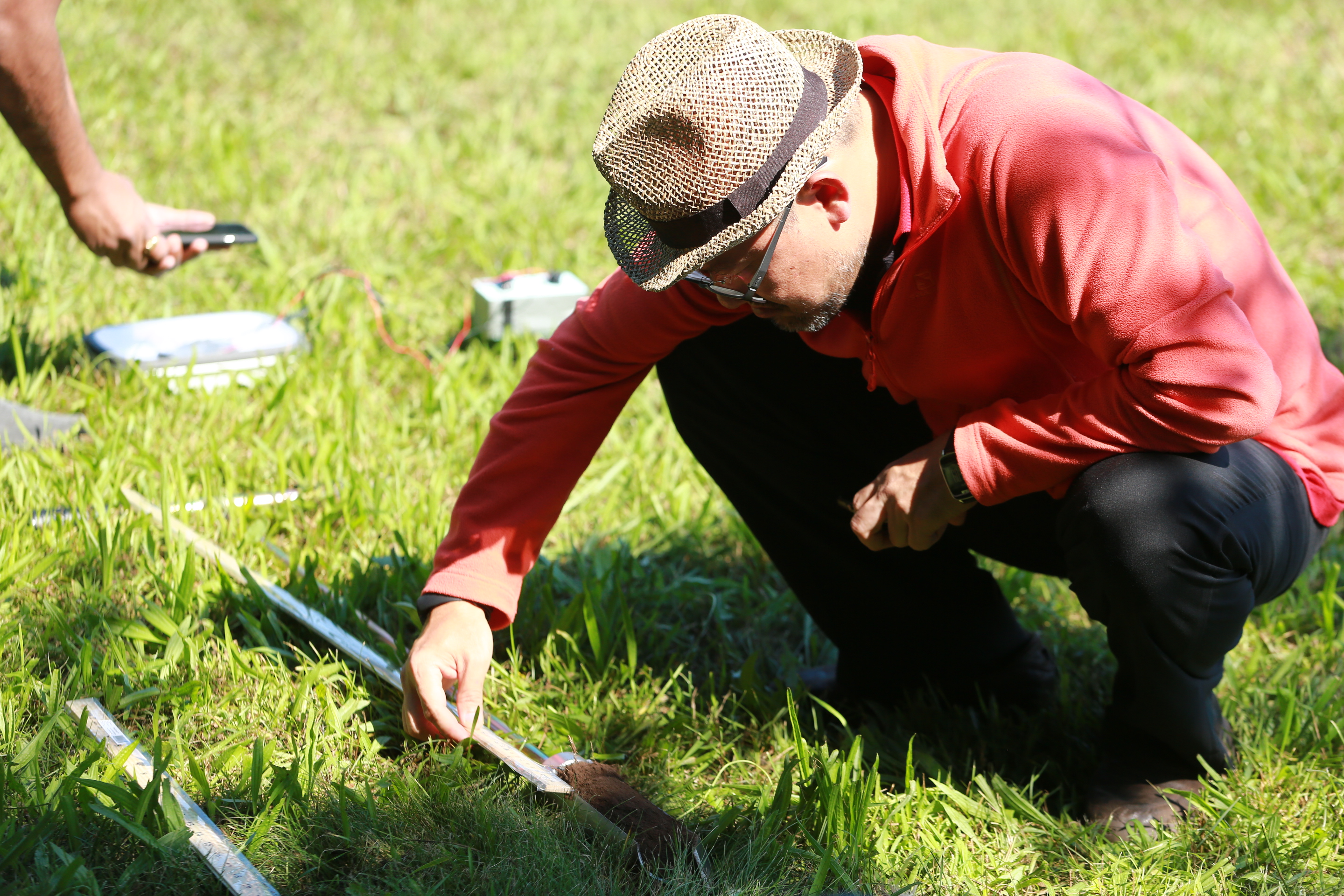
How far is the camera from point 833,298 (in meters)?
1.75

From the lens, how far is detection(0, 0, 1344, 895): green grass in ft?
5.87

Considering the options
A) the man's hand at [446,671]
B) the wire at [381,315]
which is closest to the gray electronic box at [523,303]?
the wire at [381,315]

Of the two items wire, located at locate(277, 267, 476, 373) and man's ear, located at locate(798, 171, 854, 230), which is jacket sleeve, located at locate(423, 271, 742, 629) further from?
wire, located at locate(277, 267, 476, 373)

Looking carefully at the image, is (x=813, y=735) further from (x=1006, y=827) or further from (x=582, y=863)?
(x=582, y=863)

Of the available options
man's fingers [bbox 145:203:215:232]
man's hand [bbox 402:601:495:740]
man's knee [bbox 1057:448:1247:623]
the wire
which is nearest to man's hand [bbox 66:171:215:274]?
man's fingers [bbox 145:203:215:232]

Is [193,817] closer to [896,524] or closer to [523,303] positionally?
[896,524]

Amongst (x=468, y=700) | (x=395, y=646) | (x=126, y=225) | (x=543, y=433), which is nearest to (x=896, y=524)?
(x=543, y=433)

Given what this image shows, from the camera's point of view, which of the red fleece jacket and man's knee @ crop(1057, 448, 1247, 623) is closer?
the red fleece jacket

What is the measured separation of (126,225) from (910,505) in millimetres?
2081

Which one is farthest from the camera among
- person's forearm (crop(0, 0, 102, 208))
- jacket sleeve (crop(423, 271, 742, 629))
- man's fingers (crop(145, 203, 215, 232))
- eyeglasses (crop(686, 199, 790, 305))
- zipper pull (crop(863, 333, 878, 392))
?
man's fingers (crop(145, 203, 215, 232))

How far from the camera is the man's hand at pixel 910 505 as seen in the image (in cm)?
178

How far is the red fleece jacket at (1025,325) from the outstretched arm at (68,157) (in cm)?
139

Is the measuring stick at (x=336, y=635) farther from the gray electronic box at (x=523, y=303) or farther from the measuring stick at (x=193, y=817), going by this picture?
the gray electronic box at (x=523, y=303)

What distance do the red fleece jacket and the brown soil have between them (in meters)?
0.31
